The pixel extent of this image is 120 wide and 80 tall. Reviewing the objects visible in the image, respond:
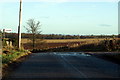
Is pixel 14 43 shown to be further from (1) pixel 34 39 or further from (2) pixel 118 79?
(2) pixel 118 79

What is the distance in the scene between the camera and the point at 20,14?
37.9 metres

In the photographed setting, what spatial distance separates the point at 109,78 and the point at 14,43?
38184 mm

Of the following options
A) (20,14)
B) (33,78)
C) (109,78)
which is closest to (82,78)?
(109,78)

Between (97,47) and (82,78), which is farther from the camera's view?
(97,47)

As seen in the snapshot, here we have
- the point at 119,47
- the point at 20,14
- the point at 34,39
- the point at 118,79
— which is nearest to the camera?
the point at 118,79

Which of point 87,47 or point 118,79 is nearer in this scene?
point 118,79

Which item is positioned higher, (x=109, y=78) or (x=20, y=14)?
(x=20, y=14)

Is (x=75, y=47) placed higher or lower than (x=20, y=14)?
lower

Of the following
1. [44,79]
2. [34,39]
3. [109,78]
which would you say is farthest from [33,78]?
[34,39]

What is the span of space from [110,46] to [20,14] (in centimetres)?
1793

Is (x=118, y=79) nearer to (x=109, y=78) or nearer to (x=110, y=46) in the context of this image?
(x=109, y=78)

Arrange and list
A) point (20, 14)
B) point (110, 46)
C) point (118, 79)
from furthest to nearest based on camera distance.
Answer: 1. point (110, 46)
2. point (20, 14)
3. point (118, 79)

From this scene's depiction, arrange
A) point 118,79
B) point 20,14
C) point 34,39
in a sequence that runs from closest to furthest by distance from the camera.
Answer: point 118,79, point 20,14, point 34,39

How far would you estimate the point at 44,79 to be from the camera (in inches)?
522
